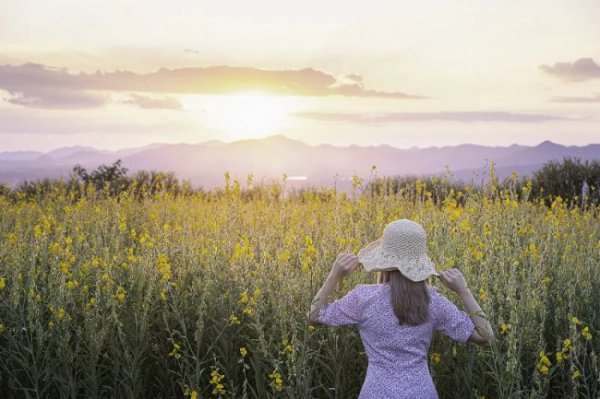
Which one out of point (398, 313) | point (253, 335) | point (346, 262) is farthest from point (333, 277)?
point (253, 335)

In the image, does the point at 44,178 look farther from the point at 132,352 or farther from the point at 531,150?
the point at 531,150

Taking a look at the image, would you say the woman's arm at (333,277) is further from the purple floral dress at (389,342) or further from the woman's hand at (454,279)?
the woman's hand at (454,279)

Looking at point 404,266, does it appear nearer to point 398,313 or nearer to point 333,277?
point 398,313

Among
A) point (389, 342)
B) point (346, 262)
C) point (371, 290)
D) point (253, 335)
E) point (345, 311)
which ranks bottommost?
point (253, 335)

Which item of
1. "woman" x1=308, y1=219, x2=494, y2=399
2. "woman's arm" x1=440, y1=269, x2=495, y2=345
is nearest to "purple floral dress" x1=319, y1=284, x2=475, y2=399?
"woman" x1=308, y1=219, x2=494, y2=399

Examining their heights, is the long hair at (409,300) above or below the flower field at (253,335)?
above

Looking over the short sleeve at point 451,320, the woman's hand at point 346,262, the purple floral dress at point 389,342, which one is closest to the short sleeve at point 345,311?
the purple floral dress at point 389,342

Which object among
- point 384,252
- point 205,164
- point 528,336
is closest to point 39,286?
point 384,252

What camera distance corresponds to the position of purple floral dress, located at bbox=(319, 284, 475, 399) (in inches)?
130

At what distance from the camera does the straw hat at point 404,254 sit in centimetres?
330

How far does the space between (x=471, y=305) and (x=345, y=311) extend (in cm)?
69

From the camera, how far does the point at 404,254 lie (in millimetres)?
3344

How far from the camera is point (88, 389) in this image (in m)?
4.31

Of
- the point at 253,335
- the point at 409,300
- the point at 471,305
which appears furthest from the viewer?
the point at 253,335
